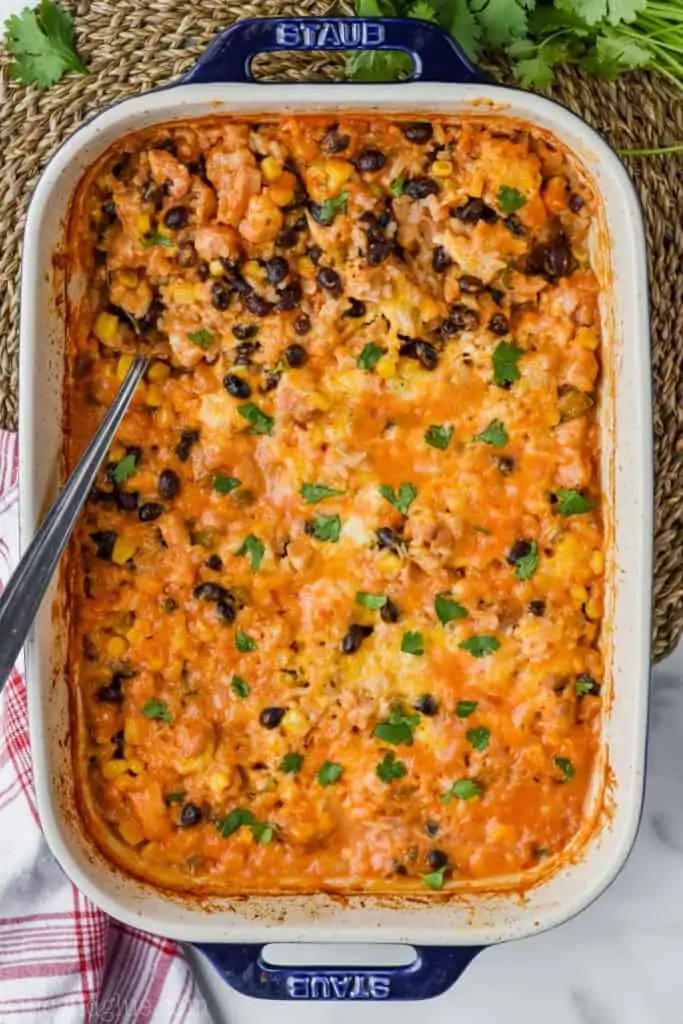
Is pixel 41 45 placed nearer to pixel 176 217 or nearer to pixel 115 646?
pixel 176 217

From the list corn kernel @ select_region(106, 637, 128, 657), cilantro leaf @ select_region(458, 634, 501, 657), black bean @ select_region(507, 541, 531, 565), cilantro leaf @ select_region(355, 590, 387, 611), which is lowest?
cilantro leaf @ select_region(458, 634, 501, 657)

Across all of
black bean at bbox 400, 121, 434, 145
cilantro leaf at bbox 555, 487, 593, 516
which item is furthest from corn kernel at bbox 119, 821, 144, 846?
black bean at bbox 400, 121, 434, 145

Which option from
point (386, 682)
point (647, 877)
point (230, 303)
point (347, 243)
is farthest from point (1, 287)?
point (647, 877)

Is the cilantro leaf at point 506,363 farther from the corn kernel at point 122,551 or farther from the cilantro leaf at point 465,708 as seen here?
the corn kernel at point 122,551

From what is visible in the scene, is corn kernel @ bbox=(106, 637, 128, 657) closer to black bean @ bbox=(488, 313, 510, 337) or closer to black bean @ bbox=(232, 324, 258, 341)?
black bean @ bbox=(232, 324, 258, 341)

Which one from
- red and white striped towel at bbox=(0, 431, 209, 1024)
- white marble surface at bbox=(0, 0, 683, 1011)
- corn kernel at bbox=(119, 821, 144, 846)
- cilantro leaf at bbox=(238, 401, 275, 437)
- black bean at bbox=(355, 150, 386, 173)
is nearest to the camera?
black bean at bbox=(355, 150, 386, 173)

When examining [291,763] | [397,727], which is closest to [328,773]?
[291,763]

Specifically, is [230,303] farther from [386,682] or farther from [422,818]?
[422,818]
